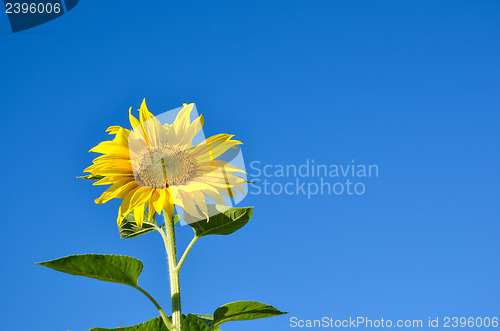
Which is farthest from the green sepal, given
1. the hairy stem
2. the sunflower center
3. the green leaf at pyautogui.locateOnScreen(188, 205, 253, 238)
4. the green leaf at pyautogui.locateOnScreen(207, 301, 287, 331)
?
the green leaf at pyautogui.locateOnScreen(207, 301, 287, 331)

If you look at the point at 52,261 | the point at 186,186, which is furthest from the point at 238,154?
the point at 52,261

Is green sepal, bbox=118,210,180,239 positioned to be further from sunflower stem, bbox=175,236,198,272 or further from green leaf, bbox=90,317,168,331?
green leaf, bbox=90,317,168,331

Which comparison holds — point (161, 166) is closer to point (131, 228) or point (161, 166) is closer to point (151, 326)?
point (131, 228)

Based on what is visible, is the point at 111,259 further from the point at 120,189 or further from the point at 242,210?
the point at 242,210

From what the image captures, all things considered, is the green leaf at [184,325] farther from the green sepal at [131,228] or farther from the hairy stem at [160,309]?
the green sepal at [131,228]

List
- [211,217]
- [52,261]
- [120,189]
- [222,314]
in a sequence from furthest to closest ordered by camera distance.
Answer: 1. [120,189]
2. [211,217]
3. [222,314]
4. [52,261]
